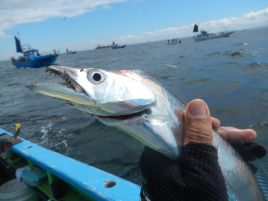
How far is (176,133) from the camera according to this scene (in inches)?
73.5

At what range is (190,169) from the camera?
176 centimetres

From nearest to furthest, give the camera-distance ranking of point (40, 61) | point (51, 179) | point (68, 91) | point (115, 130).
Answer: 1. point (68, 91)
2. point (51, 179)
3. point (115, 130)
4. point (40, 61)

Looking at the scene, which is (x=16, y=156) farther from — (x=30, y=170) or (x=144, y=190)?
(x=144, y=190)

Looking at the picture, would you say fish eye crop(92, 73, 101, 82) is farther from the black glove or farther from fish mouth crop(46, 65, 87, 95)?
the black glove

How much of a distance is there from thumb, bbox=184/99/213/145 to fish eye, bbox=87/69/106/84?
629 mm

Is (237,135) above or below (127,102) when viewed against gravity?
below

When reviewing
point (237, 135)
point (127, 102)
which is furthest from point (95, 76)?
point (237, 135)

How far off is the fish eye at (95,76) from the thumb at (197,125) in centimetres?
63

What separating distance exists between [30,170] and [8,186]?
1.41 ft

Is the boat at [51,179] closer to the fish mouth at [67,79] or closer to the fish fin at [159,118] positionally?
the fish fin at [159,118]

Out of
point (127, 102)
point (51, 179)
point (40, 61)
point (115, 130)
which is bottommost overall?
point (40, 61)

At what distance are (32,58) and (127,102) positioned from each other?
1961 inches

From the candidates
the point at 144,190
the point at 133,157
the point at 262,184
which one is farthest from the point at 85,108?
the point at 133,157

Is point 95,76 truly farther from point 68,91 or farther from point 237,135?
point 237,135
